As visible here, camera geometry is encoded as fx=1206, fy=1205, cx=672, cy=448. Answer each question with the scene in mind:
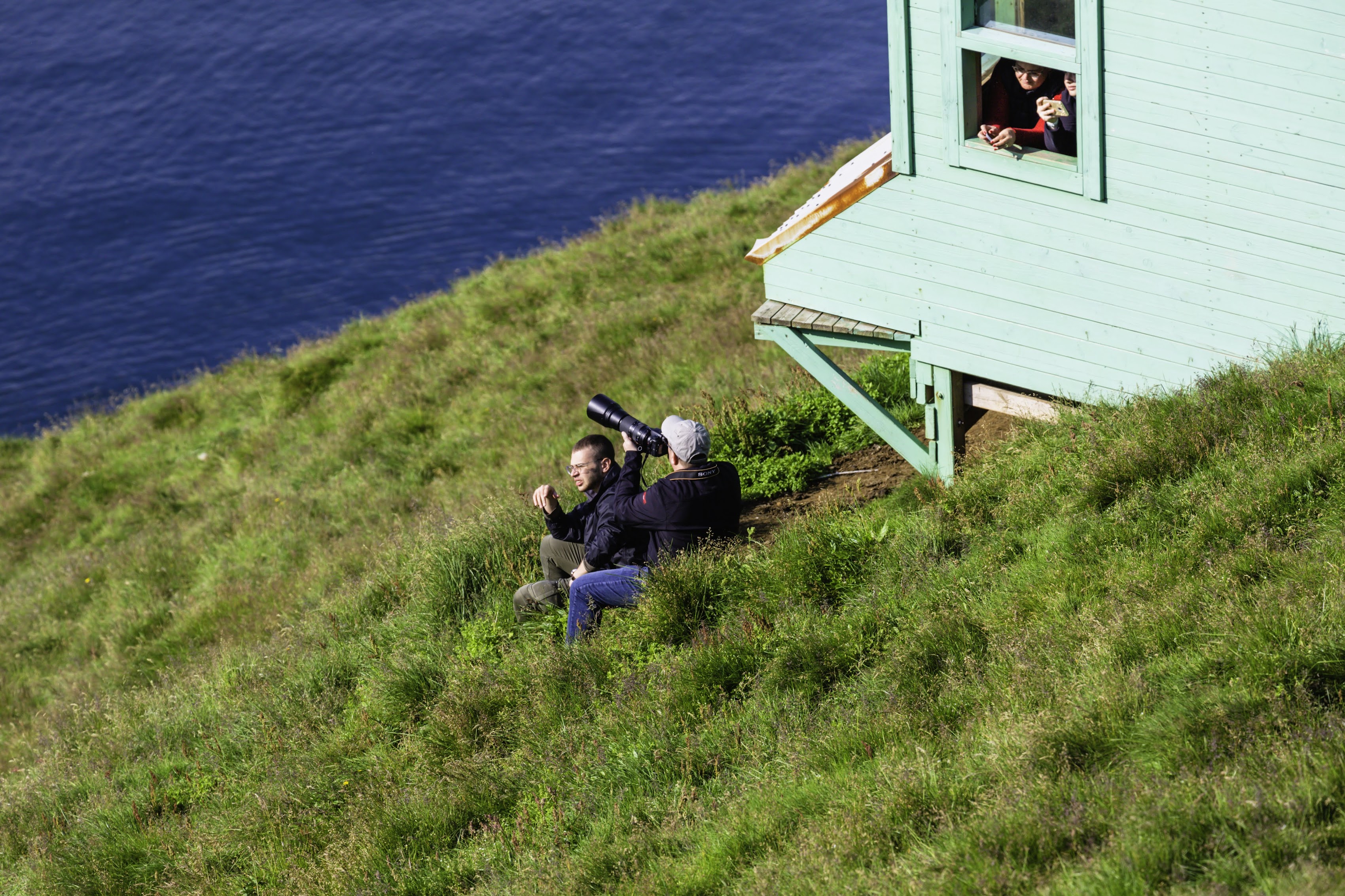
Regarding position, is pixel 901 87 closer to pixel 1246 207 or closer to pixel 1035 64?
pixel 1035 64

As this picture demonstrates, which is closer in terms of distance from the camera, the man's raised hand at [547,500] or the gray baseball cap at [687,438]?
the gray baseball cap at [687,438]

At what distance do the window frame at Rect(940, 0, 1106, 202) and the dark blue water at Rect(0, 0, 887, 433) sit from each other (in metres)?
23.1

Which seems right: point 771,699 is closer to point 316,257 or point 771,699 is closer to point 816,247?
point 816,247

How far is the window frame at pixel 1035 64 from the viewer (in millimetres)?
6375

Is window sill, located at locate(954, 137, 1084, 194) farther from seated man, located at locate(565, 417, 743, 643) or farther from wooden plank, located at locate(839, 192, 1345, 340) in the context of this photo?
seated man, located at locate(565, 417, 743, 643)

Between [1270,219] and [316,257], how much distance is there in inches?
1114

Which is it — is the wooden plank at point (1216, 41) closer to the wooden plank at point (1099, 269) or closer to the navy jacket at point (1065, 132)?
the navy jacket at point (1065, 132)

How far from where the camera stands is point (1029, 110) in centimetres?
686

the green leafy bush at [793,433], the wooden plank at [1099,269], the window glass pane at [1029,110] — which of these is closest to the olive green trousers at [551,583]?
the green leafy bush at [793,433]

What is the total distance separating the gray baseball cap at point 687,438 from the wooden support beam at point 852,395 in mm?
1343

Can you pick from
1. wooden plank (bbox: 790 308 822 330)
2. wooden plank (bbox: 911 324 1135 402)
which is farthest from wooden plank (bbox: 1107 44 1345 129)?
wooden plank (bbox: 790 308 822 330)

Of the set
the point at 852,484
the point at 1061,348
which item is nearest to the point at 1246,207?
the point at 1061,348

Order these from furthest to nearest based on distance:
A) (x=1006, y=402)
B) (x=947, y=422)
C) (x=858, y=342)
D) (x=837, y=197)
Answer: (x=858, y=342) → (x=947, y=422) → (x=1006, y=402) → (x=837, y=197)

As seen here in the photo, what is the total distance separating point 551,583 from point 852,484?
2310 millimetres
